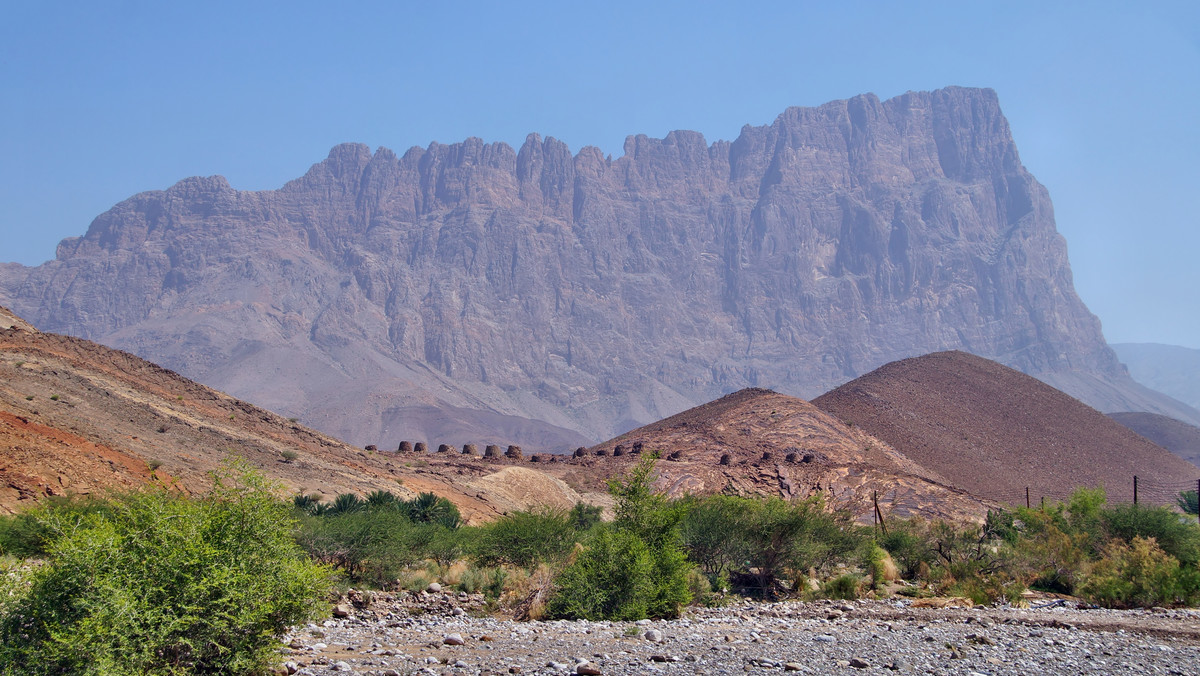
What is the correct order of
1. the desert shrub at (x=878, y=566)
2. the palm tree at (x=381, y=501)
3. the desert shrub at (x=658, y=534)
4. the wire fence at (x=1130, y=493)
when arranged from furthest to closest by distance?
1. the wire fence at (x=1130, y=493)
2. the palm tree at (x=381, y=501)
3. the desert shrub at (x=878, y=566)
4. the desert shrub at (x=658, y=534)

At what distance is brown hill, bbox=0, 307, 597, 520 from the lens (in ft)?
95.3

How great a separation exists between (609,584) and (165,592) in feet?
36.7

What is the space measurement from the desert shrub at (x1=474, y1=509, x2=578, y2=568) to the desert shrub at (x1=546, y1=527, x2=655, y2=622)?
5.74 m

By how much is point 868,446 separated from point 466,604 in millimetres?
58622

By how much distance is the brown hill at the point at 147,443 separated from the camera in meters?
29.1

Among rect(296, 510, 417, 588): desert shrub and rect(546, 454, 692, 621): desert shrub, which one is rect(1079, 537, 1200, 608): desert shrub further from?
rect(296, 510, 417, 588): desert shrub

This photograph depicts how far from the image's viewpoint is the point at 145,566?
10.4 meters

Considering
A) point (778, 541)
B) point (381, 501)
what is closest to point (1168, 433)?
point (778, 541)

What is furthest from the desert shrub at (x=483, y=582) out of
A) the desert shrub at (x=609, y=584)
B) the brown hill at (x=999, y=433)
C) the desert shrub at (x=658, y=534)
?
the brown hill at (x=999, y=433)

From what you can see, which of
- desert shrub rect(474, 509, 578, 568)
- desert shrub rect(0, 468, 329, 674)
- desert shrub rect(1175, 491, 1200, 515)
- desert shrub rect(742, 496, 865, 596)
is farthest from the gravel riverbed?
desert shrub rect(1175, 491, 1200, 515)

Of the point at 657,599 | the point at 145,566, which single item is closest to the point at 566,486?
the point at 657,599

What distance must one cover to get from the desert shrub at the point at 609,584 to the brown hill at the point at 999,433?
196 ft

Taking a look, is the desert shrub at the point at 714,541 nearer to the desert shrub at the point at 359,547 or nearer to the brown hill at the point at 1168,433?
the desert shrub at the point at 359,547

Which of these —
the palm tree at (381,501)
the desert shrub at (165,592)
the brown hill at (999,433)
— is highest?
the brown hill at (999,433)
